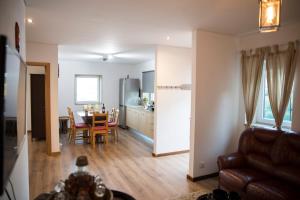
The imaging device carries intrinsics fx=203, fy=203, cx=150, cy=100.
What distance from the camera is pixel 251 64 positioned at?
Answer: 11.8 ft

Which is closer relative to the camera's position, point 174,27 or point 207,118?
point 174,27

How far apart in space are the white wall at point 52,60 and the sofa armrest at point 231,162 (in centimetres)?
367

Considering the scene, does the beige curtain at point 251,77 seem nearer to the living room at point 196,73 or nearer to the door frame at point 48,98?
the living room at point 196,73

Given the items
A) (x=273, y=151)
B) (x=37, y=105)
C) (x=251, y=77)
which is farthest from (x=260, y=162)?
(x=37, y=105)

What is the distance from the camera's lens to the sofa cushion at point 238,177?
2635mm

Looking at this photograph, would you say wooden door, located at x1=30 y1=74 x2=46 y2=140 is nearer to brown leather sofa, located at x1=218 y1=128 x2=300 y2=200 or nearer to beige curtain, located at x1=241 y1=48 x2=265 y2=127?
brown leather sofa, located at x1=218 y1=128 x2=300 y2=200

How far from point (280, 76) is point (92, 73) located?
636 centimetres

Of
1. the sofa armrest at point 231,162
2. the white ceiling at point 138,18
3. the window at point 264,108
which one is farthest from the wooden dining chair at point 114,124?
the window at point 264,108

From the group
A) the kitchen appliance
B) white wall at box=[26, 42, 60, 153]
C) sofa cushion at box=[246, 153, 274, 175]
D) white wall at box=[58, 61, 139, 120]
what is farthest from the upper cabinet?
sofa cushion at box=[246, 153, 274, 175]

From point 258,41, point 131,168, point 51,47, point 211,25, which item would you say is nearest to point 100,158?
point 131,168

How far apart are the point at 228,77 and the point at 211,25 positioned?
1.07m

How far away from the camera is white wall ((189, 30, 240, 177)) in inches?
138

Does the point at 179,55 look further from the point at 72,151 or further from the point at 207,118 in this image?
the point at 72,151

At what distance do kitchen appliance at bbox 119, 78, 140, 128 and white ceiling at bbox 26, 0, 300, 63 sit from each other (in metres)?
3.49
